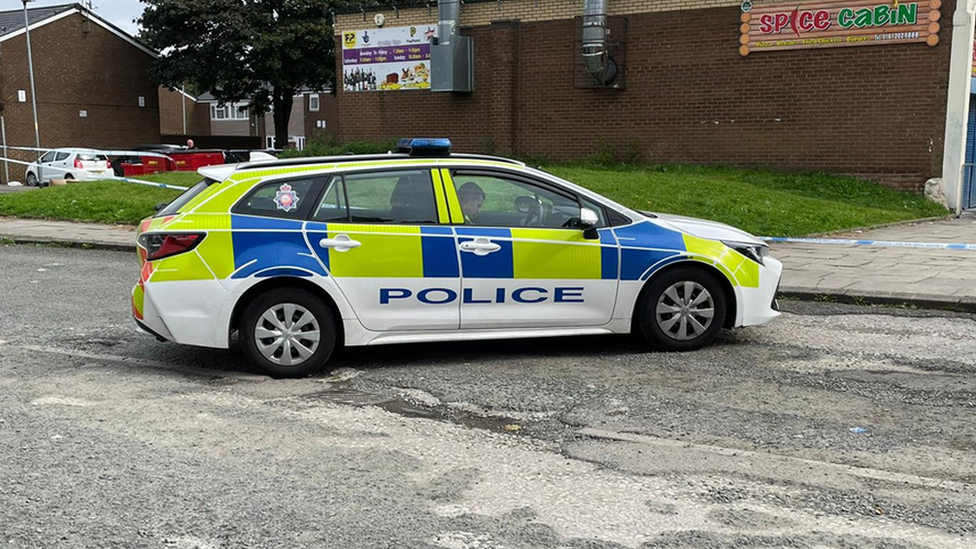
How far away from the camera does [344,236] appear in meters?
6.36

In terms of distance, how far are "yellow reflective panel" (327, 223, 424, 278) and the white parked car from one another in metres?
26.2

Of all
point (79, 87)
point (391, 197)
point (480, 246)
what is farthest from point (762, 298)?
point (79, 87)

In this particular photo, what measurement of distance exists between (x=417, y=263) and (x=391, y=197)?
513 millimetres

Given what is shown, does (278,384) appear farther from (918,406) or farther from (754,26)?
(754,26)

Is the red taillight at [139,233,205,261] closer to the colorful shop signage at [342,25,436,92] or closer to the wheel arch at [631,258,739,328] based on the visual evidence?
the wheel arch at [631,258,739,328]

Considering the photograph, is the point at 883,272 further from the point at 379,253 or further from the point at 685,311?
the point at 379,253

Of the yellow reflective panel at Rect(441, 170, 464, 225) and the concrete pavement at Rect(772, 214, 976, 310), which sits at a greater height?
the yellow reflective panel at Rect(441, 170, 464, 225)

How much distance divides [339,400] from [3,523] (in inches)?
86.9

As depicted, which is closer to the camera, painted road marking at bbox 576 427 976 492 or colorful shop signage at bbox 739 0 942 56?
painted road marking at bbox 576 427 976 492

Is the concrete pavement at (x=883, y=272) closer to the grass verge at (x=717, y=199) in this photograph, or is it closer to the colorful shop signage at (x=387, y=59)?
the grass verge at (x=717, y=199)

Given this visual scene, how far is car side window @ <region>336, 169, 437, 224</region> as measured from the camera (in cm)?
651

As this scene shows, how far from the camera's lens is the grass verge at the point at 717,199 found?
47.9 ft

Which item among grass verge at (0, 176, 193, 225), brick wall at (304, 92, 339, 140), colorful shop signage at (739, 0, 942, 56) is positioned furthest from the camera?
brick wall at (304, 92, 339, 140)

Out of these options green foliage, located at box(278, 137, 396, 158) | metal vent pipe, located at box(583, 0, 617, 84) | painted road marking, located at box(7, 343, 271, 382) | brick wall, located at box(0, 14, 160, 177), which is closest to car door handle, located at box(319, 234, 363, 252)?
painted road marking, located at box(7, 343, 271, 382)
